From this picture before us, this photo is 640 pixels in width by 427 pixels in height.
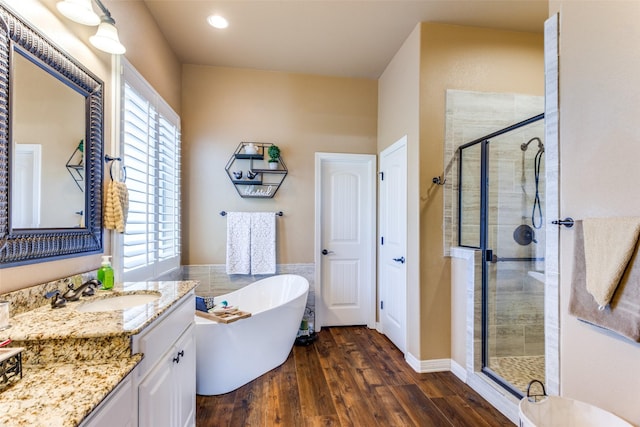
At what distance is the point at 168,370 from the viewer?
1.35 m


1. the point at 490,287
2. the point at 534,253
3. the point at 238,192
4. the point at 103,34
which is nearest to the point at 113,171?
the point at 103,34

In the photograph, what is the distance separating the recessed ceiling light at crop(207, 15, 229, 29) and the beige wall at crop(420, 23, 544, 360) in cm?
172

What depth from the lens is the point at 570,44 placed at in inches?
59.0

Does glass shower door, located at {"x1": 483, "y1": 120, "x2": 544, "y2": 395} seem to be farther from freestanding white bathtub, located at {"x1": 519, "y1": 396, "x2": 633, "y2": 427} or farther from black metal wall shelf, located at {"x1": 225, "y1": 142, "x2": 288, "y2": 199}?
black metal wall shelf, located at {"x1": 225, "y1": 142, "x2": 288, "y2": 199}

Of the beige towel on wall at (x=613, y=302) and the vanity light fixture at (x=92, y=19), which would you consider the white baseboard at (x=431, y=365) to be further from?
the vanity light fixture at (x=92, y=19)

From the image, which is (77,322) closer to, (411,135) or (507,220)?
(411,135)

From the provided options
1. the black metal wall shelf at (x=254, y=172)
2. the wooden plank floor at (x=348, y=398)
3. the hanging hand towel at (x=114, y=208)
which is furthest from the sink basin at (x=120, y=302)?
the black metal wall shelf at (x=254, y=172)

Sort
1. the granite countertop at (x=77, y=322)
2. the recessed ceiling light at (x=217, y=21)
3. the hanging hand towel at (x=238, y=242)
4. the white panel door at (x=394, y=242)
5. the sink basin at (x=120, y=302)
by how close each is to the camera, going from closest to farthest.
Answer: the granite countertop at (x=77, y=322)
the sink basin at (x=120, y=302)
the recessed ceiling light at (x=217, y=21)
the white panel door at (x=394, y=242)
the hanging hand towel at (x=238, y=242)

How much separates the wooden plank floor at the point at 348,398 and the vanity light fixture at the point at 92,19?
2.27 metres

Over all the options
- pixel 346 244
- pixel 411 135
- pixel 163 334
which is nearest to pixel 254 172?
pixel 346 244

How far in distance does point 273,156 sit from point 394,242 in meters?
1.61

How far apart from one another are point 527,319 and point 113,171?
3.32m

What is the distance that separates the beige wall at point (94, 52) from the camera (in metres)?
1.26

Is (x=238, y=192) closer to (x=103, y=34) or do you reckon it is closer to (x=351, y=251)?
(x=351, y=251)
